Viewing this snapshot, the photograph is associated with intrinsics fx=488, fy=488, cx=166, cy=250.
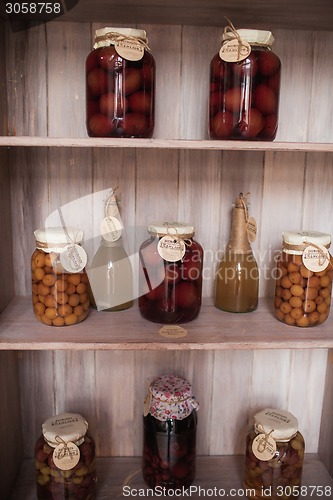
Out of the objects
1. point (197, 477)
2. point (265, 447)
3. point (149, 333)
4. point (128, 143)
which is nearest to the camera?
point (128, 143)

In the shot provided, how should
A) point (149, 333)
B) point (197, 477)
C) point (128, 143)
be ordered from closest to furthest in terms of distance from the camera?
1. point (128, 143)
2. point (149, 333)
3. point (197, 477)

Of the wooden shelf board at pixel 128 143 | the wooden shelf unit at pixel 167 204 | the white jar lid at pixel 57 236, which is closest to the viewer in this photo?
the wooden shelf board at pixel 128 143

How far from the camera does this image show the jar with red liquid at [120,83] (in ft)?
3.11

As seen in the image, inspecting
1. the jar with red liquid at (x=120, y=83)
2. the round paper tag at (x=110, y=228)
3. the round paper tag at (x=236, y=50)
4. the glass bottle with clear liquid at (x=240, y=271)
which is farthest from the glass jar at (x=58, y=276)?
the round paper tag at (x=236, y=50)

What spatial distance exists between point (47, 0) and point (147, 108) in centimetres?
35

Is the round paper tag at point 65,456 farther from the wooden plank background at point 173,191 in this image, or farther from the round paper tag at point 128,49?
the round paper tag at point 128,49

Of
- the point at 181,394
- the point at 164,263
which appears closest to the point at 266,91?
the point at 164,263

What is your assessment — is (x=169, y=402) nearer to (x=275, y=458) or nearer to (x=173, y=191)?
(x=275, y=458)

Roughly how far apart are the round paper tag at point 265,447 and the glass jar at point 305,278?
0.93ft

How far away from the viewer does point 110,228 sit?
117 centimetres

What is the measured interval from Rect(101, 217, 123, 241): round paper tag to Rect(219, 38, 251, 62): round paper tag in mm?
443

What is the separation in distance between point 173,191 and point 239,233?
20cm

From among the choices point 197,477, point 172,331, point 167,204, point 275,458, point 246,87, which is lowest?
point 197,477

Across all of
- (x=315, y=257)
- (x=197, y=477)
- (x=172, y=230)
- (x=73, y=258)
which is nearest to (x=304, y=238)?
(x=315, y=257)
